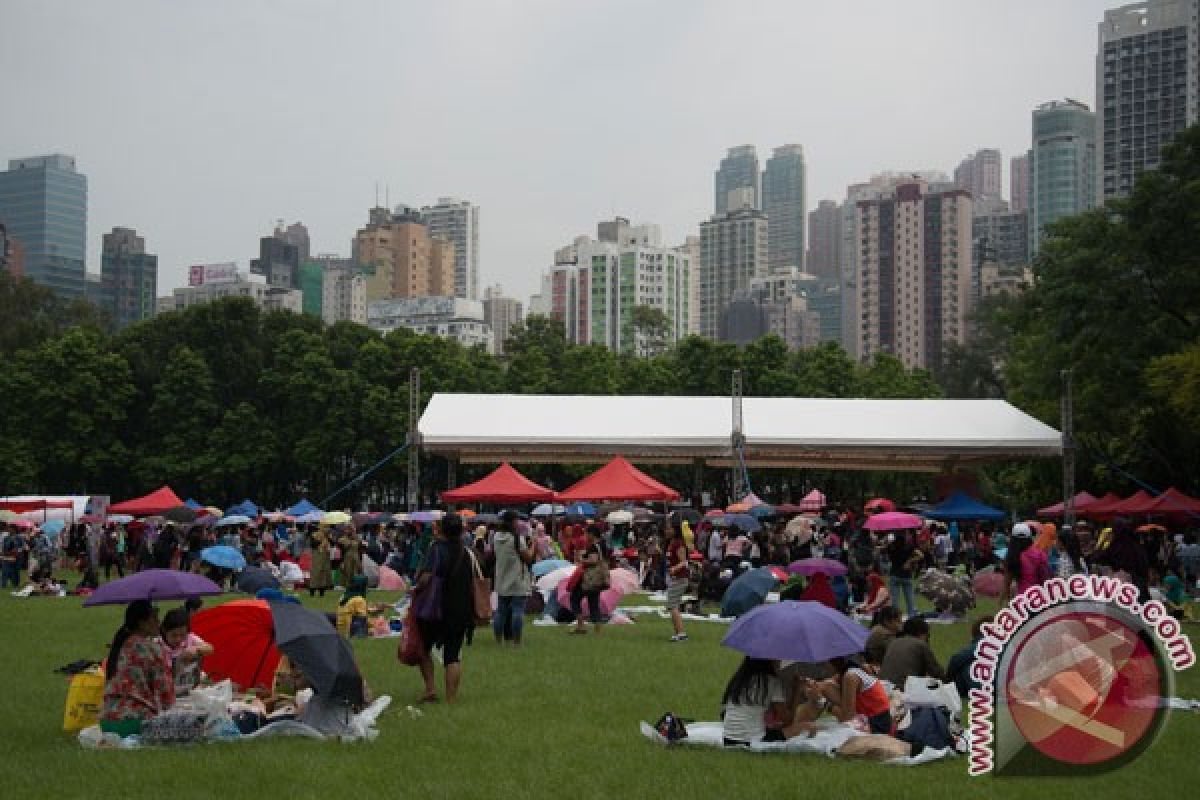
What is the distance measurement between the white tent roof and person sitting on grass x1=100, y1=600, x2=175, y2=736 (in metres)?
23.9

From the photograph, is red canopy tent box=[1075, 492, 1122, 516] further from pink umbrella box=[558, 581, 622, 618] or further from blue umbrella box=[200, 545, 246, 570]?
blue umbrella box=[200, 545, 246, 570]

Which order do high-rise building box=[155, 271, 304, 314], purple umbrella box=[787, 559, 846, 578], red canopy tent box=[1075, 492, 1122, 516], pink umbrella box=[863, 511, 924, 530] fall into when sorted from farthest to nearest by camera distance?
high-rise building box=[155, 271, 304, 314]
red canopy tent box=[1075, 492, 1122, 516]
pink umbrella box=[863, 511, 924, 530]
purple umbrella box=[787, 559, 846, 578]

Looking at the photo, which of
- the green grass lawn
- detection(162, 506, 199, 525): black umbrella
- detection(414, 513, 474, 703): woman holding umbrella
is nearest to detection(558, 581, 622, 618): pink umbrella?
the green grass lawn

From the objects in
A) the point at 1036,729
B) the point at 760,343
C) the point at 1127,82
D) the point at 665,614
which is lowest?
the point at 665,614

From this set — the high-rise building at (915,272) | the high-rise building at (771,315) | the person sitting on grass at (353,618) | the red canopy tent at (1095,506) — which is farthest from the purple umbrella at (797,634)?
the high-rise building at (771,315)

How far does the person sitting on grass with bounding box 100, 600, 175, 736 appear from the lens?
9500 mm

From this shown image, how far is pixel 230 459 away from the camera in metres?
54.0

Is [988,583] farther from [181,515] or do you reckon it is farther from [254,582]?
[181,515]

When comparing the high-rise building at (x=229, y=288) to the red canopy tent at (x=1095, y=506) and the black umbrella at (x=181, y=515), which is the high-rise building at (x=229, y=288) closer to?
the black umbrella at (x=181, y=515)

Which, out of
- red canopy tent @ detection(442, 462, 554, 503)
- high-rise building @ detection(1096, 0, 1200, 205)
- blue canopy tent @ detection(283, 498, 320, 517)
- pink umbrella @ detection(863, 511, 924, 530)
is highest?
high-rise building @ detection(1096, 0, 1200, 205)

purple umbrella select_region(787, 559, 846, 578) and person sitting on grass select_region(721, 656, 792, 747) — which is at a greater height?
purple umbrella select_region(787, 559, 846, 578)

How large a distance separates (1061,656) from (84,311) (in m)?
79.4

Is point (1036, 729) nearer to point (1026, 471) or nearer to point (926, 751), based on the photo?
point (926, 751)

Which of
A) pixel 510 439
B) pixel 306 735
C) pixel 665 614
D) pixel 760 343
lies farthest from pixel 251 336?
pixel 306 735
